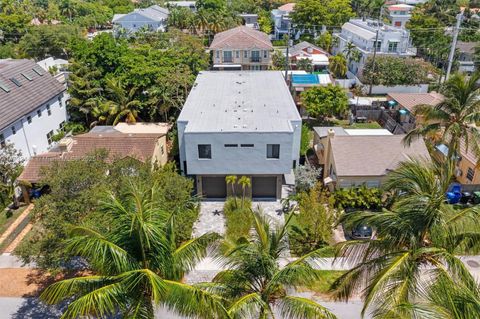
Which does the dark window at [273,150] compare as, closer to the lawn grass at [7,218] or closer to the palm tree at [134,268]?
the palm tree at [134,268]

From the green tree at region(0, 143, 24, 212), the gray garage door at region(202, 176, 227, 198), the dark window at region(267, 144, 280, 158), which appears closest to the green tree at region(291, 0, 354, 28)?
the dark window at region(267, 144, 280, 158)

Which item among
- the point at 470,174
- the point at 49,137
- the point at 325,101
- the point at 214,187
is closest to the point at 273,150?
the point at 214,187

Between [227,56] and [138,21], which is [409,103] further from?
[138,21]

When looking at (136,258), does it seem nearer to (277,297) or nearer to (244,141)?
(277,297)

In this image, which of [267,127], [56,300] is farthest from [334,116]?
[56,300]

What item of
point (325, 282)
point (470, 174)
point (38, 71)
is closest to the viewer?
point (325, 282)

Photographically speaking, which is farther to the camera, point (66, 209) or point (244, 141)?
point (244, 141)
